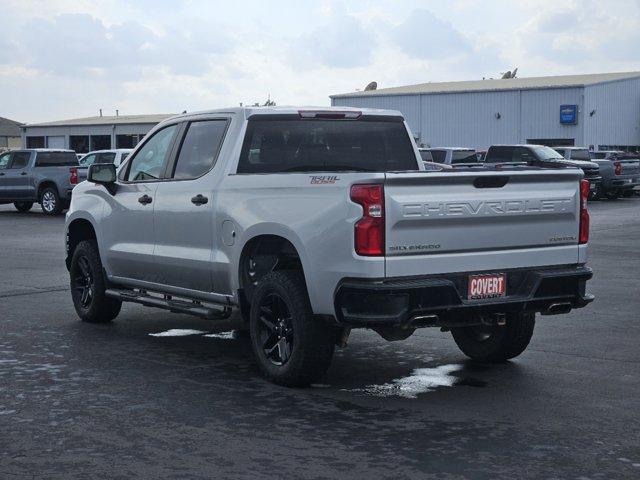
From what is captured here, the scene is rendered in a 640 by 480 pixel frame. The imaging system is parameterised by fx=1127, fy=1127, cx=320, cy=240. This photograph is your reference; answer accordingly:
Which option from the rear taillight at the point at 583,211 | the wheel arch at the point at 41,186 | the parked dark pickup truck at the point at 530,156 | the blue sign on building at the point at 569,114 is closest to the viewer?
the rear taillight at the point at 583,211

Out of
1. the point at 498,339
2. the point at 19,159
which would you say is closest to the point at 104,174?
the point at 498,339

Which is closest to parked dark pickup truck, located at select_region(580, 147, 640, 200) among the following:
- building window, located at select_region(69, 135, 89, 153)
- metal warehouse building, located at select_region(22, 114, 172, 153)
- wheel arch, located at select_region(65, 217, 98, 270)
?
wheel arch, located at select_region(65, 217, 98, 270)

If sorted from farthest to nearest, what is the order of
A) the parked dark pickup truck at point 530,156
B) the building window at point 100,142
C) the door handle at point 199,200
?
the building window at point 100,142, the parked dark pickup truck at point 530,156, the door handle at point 199,200

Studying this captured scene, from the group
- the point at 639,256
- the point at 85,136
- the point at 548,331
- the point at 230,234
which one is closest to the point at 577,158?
the point at 639,256

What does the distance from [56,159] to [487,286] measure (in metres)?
25.9

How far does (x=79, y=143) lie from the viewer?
74.4m

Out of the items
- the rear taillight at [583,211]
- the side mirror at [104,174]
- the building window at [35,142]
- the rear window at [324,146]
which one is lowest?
the building window at [35,142]

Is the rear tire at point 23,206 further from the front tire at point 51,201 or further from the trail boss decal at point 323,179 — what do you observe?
the trail boss decal at point 323,179

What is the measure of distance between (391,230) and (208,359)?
2.51 metres

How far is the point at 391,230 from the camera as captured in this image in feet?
22.8

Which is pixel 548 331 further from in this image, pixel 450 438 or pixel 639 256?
pixel 639 256

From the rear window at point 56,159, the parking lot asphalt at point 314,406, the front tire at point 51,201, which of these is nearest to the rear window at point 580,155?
the rear window at point 56,159

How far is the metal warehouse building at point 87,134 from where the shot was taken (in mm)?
69875

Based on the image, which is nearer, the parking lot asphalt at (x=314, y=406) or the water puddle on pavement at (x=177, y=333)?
the parking lot asphalt at (x=314, y=406)
